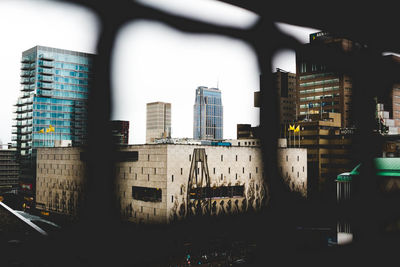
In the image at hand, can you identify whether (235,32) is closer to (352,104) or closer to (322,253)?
(352,104)

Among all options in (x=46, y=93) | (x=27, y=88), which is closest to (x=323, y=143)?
(x=46, y=93)

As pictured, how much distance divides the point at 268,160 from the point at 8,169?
8216cm

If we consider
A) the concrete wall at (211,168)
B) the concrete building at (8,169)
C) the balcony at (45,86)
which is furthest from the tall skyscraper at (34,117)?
the concrete building at (8,169)

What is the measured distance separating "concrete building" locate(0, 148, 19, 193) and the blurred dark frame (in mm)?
78879

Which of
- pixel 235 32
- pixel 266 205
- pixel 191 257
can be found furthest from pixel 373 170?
pixel 191 257

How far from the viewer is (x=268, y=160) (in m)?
1.67

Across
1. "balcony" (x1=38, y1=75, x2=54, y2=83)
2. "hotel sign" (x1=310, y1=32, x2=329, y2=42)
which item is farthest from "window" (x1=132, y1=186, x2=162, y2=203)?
"hotel sign" (x1=310, y1=32, x2=329, y2=42)

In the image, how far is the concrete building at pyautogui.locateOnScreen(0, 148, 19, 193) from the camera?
70.7 m

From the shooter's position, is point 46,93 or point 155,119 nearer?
point 46,93

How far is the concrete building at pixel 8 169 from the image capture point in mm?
70656

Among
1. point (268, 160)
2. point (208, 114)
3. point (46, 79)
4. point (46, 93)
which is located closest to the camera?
point (268, 160)

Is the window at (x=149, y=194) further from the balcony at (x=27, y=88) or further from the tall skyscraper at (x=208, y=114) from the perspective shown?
the balcony at (x=27, y=88)

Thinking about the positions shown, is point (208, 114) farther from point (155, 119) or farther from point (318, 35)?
point (318, 35)

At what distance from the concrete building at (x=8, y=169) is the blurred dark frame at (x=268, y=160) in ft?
259
